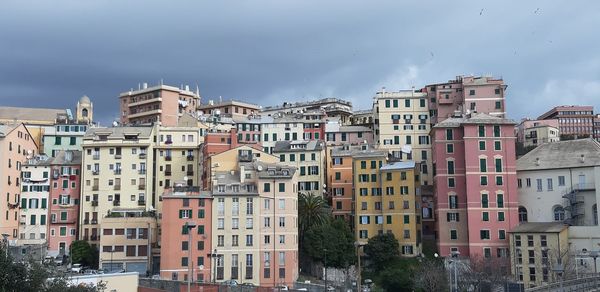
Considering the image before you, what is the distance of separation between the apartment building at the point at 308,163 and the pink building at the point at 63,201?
2913 centimetres

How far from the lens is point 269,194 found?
264ft

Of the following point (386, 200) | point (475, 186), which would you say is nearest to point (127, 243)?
point (386, 200)

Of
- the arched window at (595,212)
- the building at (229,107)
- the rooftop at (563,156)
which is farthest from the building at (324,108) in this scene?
the arched window at (595,212)

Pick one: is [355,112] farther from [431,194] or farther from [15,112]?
[15,112]

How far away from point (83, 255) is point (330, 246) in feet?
104

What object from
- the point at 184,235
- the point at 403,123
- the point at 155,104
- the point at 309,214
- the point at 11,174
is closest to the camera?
the point at 184,235

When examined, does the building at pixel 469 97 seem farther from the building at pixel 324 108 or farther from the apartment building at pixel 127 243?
the apartment building at pixel 127 243

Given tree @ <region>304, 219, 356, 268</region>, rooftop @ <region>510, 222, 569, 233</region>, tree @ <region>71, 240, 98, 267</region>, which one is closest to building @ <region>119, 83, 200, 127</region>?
tree @ <region>71, 240, 98, 267</region>

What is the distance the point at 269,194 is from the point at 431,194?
2392 centimetres

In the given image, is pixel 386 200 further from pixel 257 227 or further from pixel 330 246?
pixel 257 227

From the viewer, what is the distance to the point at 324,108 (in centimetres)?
13312

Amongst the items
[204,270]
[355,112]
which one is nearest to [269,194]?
[204,270]

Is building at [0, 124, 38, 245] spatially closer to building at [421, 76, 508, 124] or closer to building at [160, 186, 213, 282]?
building at [160, 186, 213, 282]

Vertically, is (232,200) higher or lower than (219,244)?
higher
